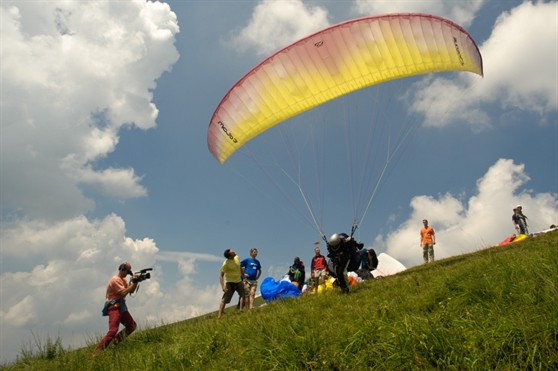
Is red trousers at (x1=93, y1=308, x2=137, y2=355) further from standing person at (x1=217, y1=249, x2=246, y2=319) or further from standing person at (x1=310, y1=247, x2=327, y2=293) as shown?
standing person at (x1=310, y1=247, x2=327, y2=293)

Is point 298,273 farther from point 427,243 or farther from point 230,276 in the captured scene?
point 427,243

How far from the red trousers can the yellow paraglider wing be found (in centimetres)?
625

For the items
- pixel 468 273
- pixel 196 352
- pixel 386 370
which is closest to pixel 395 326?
pixel 386 370

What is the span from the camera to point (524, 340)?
3164 millimetres

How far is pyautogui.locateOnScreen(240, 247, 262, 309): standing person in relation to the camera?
1059 centimetres

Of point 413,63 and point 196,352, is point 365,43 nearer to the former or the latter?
point 413,63

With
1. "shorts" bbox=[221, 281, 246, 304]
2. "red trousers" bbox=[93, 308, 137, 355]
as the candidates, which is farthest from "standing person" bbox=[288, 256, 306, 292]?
"red trousers" bbox=[93, 308, 137, 355]

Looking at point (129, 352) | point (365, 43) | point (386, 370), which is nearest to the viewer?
point (386, 370)

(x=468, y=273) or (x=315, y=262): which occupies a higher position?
(x=315, y=262)

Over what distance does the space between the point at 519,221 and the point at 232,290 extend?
41.3ft

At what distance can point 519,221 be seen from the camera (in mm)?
15414

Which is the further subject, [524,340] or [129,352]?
[129,352]

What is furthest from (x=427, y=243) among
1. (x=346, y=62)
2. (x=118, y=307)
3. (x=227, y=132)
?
(x=118, y=307)

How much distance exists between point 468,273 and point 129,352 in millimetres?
5405
